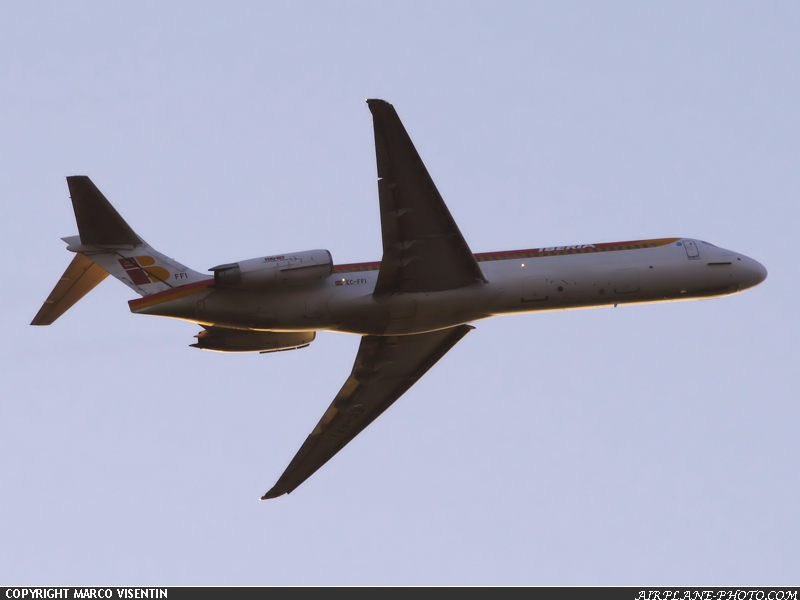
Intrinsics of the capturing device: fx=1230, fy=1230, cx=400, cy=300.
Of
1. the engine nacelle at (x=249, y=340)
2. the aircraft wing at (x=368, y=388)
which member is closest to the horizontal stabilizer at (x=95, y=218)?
the engine nacelle at (x=249, y=340)

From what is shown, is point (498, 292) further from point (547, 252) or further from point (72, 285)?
point (72, 285)

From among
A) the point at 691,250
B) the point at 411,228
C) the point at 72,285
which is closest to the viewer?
the point at 411,228

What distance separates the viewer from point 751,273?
135 ft

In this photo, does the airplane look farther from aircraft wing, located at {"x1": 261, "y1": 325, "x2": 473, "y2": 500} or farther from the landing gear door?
aircraft wing, located at {"x1": 261, "y1": 325, "x2": 473, "y2": 500}

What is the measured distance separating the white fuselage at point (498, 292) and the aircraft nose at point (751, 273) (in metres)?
0.03

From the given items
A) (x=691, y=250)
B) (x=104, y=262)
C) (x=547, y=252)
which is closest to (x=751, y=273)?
(x=691, y=250)

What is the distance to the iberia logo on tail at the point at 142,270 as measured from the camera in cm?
3788

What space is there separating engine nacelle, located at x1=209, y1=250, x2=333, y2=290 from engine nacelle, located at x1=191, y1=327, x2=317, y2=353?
3010 millimetres

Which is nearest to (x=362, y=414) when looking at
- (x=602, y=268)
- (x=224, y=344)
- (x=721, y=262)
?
(x=224, y=344)

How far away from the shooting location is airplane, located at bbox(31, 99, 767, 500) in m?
36.4

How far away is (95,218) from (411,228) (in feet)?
31.2

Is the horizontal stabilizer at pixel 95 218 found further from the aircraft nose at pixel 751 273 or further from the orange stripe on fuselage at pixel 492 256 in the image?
the aircraft nose at pixel 751 273

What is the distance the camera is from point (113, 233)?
37.5 m

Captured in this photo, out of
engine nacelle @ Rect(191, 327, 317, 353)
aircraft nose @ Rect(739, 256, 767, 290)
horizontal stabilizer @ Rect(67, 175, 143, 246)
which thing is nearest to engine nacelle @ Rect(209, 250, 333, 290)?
engine nacelle @ Rect(191, 327, 317, 353)
